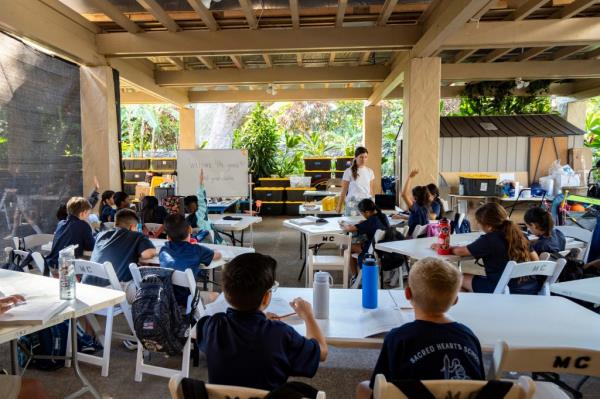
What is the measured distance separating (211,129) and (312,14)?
1797 cm

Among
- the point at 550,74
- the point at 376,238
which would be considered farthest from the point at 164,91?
the point at 550,74

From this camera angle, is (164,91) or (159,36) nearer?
(159,36)

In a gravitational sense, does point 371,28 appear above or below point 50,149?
above

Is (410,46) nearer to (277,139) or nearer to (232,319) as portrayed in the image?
(232,319)

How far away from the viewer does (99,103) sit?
21.5 ft

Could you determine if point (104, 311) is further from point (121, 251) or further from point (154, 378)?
point (154, 378)

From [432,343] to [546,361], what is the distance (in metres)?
0.38

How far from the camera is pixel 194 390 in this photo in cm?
114

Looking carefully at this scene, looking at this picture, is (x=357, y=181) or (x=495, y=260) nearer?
(x=495, y=260)

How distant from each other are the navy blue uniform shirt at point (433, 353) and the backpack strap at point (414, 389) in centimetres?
22

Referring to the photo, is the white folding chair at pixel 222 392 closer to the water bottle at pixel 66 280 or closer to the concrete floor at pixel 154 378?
the water bottle at pixel 66 280

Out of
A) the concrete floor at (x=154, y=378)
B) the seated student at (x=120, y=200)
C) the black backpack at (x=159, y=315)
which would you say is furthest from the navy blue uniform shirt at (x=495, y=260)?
the seated student at (x=120, y=200)

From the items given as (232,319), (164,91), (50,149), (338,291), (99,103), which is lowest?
(338,291)

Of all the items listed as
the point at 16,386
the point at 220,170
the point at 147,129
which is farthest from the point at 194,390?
the point at 147,129
